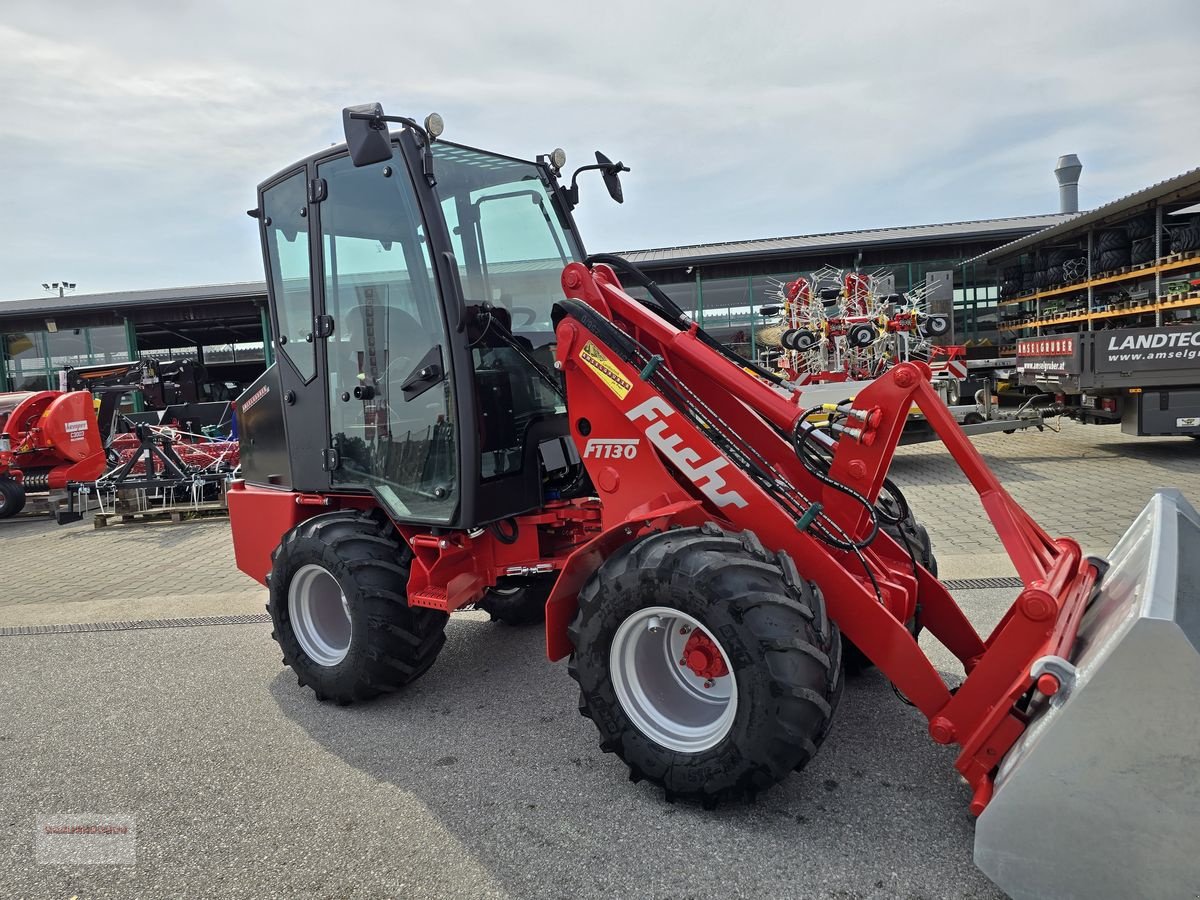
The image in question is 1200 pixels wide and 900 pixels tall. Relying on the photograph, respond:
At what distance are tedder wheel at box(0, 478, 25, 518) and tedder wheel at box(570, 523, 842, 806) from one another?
1151cm

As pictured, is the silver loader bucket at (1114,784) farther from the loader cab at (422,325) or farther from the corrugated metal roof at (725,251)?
the corrugated metal roof at (725,251)

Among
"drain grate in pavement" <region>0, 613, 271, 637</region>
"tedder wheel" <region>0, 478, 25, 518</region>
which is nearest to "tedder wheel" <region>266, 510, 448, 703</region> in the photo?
"drain grate in pavement" <region>0, 613, 271, 637</region>

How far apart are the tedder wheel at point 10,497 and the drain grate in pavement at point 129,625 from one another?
6985 millimetres

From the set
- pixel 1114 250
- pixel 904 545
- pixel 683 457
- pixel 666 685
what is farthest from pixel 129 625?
pixel 1114 250

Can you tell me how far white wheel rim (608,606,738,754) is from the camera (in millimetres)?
2619

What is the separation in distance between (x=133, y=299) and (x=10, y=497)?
13470mm

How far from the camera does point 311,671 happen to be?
3711mm

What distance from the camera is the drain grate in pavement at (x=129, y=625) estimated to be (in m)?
5.19

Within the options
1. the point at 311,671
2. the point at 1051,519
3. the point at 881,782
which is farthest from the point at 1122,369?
the point at 311,671

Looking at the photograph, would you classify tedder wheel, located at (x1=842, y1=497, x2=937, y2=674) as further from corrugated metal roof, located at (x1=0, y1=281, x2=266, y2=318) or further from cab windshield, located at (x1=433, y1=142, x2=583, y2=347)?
corrugated metal roof, located at (x1=0, y1=281, x2=266, y2=318)

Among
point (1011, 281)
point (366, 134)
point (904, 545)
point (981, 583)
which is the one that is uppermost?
point (1011, 281)

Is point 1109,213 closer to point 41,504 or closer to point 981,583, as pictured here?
point 981,583

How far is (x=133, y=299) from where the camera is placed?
2234 centimetres

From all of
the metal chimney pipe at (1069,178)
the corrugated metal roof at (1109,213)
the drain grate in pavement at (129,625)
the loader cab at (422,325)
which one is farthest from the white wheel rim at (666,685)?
the metal chimney pipe at (1069,178)
